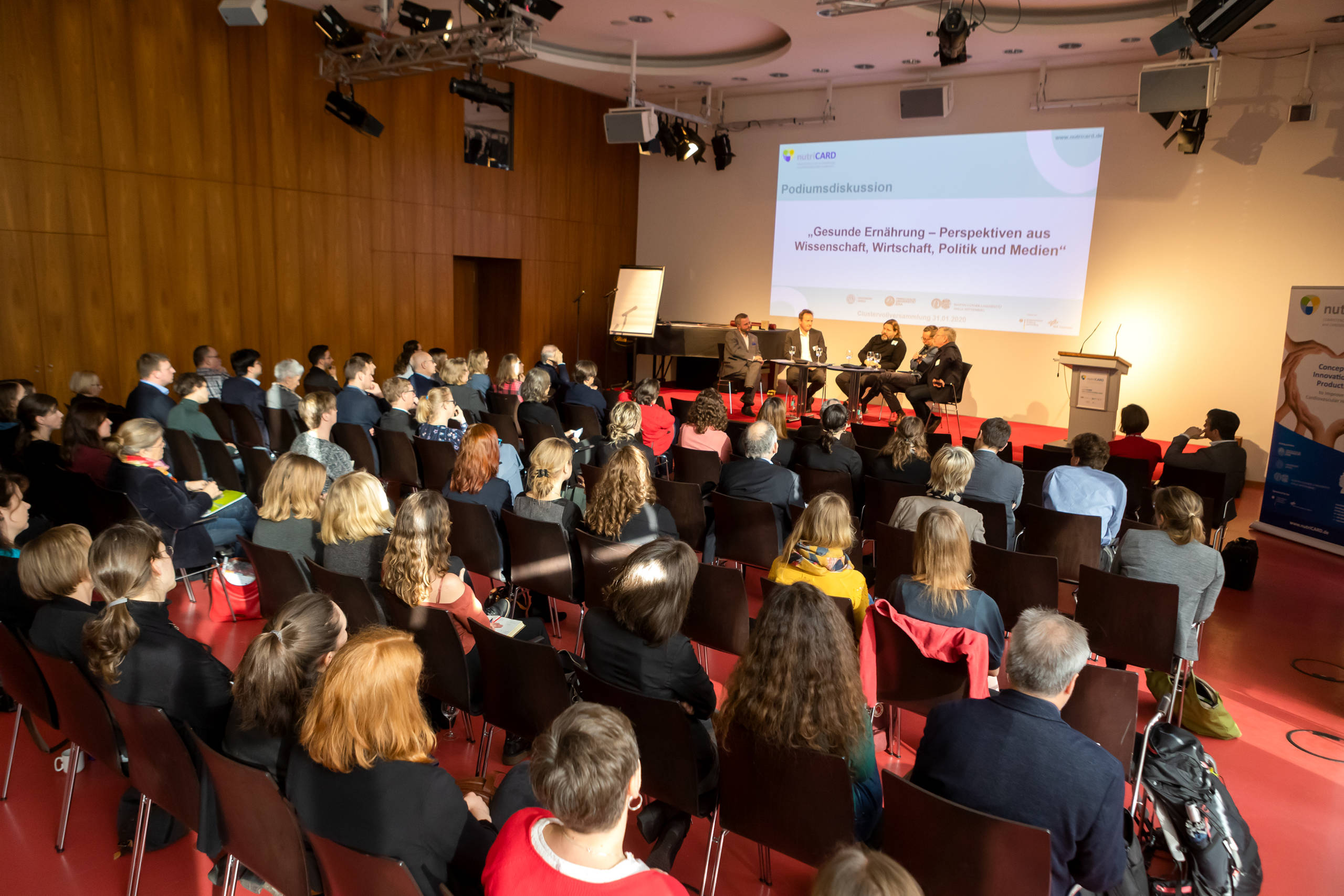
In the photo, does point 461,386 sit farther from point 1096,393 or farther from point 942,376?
point 1096,393

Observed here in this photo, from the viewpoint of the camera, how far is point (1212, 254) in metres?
9.95

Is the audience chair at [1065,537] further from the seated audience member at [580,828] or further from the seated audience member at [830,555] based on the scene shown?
the seated audience member at [580,828]

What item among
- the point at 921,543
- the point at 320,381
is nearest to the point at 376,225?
the point at 320,381

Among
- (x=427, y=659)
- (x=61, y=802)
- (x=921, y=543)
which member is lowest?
(x=61, y=802)

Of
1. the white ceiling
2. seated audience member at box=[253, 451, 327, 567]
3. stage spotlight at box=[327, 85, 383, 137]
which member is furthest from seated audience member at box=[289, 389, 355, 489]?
the white ceiling

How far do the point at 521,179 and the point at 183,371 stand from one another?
5740 mm

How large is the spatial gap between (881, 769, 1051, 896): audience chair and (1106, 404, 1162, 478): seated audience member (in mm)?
5093

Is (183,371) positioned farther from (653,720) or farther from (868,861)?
(868,861)

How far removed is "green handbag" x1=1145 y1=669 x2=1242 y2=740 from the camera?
11.9ft

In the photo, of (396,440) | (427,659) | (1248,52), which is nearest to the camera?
(427,659)

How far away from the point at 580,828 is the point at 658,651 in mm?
993

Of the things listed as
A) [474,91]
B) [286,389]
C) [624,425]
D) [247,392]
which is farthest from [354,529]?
[474,91]

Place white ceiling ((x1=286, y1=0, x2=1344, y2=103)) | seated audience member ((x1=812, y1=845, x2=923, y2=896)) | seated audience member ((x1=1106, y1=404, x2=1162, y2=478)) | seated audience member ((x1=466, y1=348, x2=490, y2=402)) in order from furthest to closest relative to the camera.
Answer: white ceiling ((x1=286, y1=0, x2=1344, y2=103)) → seated audience member ((x1=466, y1=348, x2=490, y2=402)) → seated audience member ((x1=1106, y1=404, x2=1162, y2=478)) → seated audience member ((x1=812, y1=845, x2=923, y2=896))

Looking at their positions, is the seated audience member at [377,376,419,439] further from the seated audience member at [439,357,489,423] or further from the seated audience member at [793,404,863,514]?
the seated audience member at [793,404,863,514]
